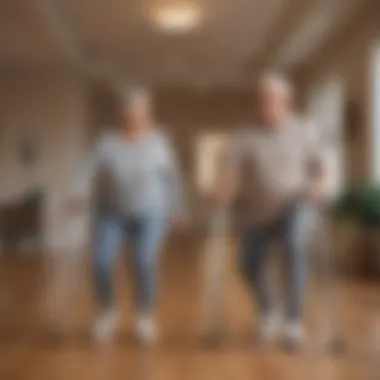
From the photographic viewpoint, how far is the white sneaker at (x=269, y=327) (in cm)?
114

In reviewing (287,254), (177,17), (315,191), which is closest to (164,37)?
(177,17)

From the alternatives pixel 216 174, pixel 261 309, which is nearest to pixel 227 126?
pixel 216 174

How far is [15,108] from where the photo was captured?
0.96m

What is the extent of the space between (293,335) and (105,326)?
0.27 m

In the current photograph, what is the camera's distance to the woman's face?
1.03 metres

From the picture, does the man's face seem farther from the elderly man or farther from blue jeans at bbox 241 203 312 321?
blue jeans at bbox 241 203 312 321

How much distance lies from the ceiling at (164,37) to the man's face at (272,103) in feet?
0.11

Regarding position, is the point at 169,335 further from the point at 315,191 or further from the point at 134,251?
the point at 315,191

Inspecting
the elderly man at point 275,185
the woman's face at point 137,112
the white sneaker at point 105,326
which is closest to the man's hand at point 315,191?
the elderly man at point 275,185

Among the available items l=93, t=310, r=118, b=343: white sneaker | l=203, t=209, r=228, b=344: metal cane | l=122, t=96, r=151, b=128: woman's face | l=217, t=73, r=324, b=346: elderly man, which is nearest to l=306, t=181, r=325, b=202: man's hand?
l=217, t=73, r=324, b=346: elderly man

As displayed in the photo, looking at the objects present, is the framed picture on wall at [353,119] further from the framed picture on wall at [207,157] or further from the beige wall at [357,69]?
the framed picture on wall at [207,157]

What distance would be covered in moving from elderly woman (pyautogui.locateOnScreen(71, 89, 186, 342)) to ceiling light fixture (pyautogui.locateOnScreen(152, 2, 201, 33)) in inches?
5.1

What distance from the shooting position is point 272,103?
1040mm

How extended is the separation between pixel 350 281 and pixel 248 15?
0.37 m
